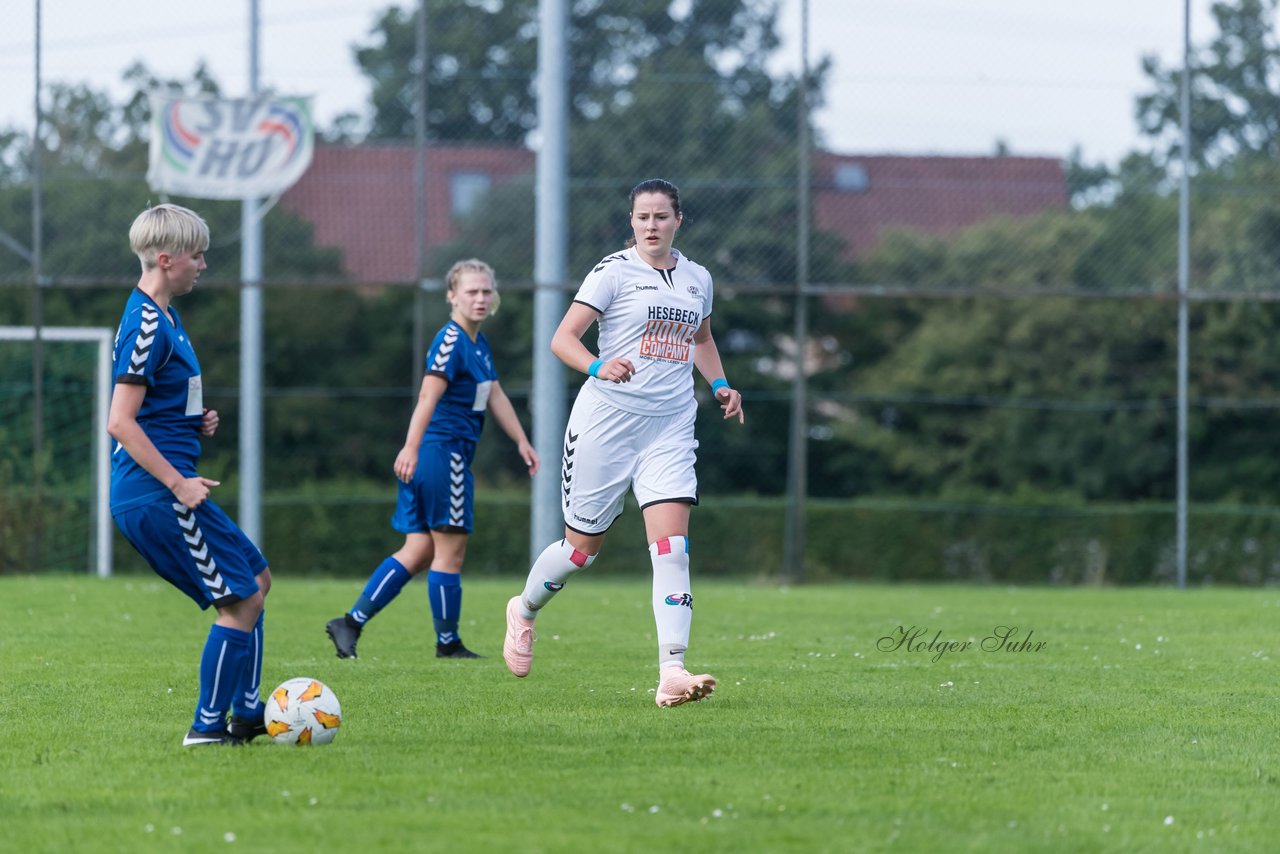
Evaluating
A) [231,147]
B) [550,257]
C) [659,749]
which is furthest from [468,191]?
[659,749]

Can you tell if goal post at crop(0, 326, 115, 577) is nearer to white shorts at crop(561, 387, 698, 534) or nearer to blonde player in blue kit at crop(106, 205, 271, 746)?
white shorts at crop(561, 387, 698, 534)

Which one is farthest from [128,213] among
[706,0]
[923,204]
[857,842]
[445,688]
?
[857,842]

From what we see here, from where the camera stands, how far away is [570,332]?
→ 6.72m

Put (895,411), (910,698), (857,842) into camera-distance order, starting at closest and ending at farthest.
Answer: (857,842) < (910,698) < (895,411)

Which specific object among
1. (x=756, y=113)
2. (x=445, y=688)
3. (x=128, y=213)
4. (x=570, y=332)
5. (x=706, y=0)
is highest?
(x=706, y=0)

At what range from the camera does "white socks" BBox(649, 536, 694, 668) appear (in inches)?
255

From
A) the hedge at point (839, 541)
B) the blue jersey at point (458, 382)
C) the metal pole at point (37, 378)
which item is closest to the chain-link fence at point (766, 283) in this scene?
the hedge at point (839, 541)

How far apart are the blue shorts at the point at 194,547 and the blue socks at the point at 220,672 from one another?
11 cm

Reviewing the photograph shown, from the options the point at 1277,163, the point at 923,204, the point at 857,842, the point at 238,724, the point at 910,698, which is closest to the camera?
the point at 857,842

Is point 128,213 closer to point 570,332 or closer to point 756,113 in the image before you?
point 756,113

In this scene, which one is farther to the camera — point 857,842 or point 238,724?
point 238,724

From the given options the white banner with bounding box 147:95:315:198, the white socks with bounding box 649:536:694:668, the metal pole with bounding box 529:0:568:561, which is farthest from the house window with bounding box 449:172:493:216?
the white socks with bounding box 649:536:694:668

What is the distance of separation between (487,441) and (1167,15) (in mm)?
9971

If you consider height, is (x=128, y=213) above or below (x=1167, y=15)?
below
